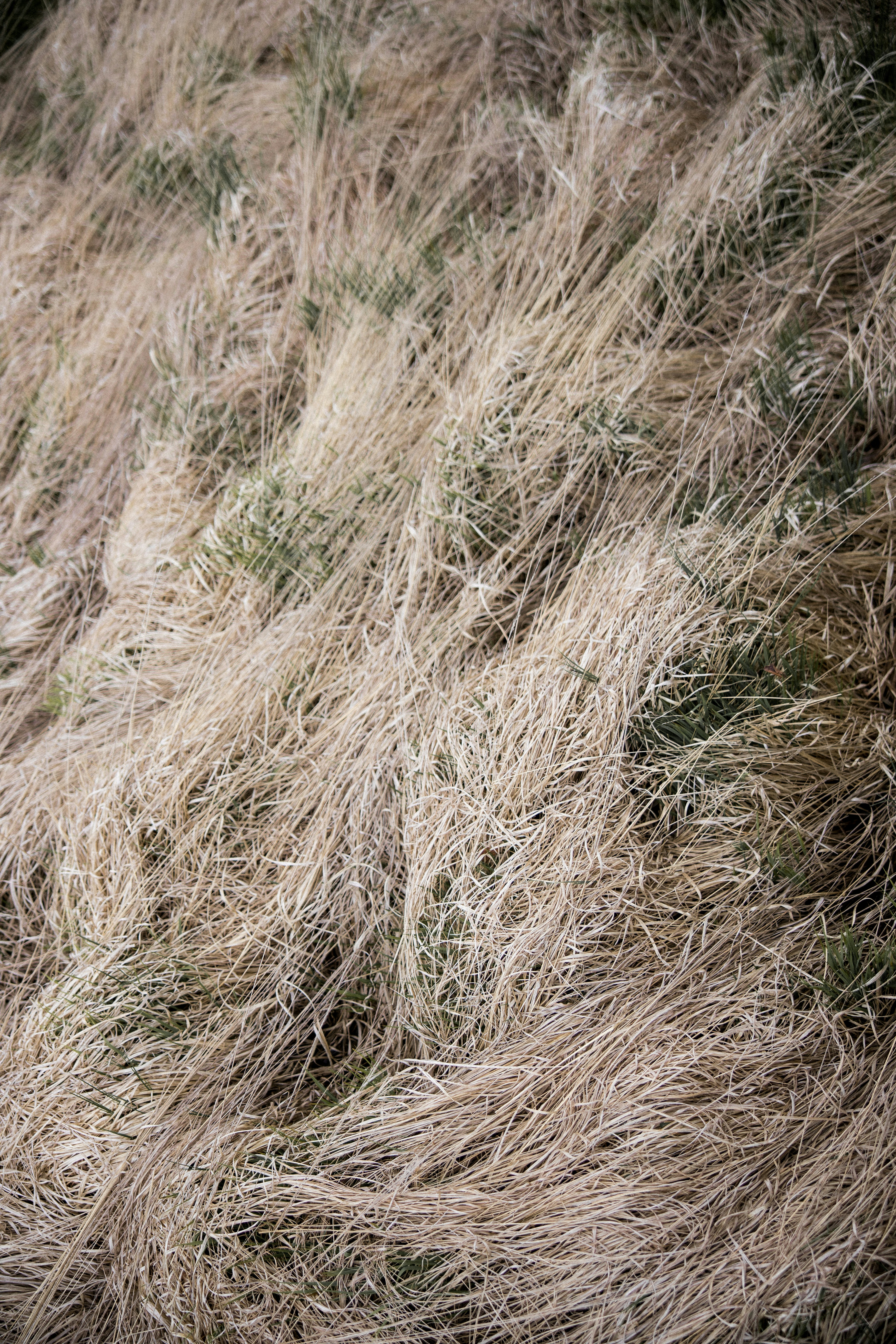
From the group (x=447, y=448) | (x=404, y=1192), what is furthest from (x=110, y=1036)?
(x=447, y=448)

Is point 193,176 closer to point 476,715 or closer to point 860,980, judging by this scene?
point 476,715

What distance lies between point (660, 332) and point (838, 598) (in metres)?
0.91

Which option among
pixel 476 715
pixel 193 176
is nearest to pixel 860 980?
pixel 476 715

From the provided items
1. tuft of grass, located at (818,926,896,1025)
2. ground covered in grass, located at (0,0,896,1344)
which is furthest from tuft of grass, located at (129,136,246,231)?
tuft of grass, located at (818,926,896,1025)

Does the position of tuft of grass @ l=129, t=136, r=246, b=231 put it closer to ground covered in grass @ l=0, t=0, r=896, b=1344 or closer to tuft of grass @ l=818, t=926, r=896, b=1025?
ground covered in grass @ l=0, t=0, r=896, b=1344

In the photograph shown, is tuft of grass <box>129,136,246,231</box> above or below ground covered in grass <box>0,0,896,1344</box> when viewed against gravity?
above

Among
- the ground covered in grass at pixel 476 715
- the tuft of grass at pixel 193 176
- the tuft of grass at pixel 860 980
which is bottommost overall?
the tuft of grass at pixel 860 980

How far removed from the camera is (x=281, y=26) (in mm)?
3477

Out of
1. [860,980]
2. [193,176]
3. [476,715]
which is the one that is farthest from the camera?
[193,176]

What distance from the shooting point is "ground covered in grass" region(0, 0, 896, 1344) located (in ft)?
5.20

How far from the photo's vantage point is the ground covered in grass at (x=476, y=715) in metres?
1.58

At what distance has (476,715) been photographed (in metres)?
2.06

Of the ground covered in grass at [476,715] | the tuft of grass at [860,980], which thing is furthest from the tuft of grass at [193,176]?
the tuft of grass at [860,980]

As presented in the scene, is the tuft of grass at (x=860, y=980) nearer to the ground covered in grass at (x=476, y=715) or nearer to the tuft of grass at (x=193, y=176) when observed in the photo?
the ground covered in grass at (x=476, y=715)
